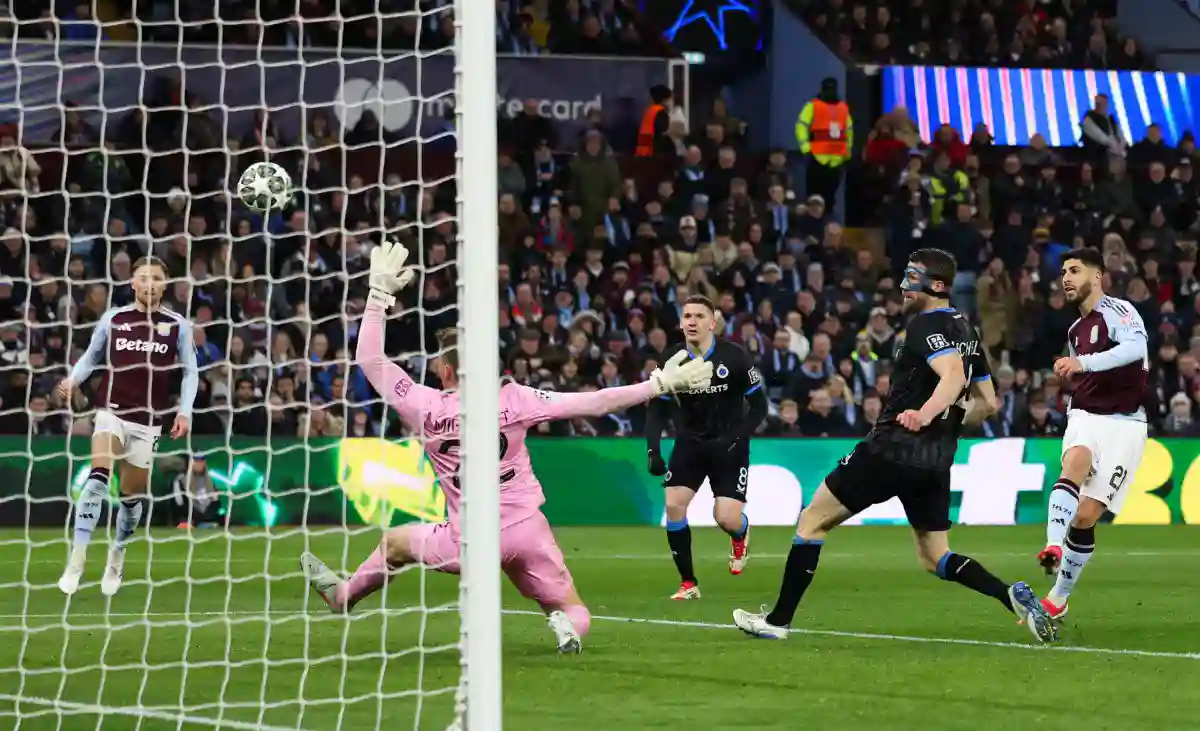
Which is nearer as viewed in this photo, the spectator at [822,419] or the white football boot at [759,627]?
the white football boot at [759,627]

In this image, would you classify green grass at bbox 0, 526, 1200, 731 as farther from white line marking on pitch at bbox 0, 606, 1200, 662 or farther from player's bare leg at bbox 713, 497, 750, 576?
player's bare leg at bbox 713, 497, 750, 576

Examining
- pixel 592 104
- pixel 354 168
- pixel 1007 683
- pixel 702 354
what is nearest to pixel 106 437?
pixel 702 354

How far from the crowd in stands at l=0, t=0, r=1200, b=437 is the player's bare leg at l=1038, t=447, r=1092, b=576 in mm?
7581

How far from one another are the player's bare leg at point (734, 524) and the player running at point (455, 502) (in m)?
4.20

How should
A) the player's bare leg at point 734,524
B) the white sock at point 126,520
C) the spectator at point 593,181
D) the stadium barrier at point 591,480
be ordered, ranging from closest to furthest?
the white sock at point 126,520
the player's bare leg at point 734,524
the stadium barrier at point 591,480
the spectator at point 593,181

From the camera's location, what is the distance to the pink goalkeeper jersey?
28.1ft

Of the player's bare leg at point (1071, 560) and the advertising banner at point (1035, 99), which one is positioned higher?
the advertising banner at point (1035, 99)

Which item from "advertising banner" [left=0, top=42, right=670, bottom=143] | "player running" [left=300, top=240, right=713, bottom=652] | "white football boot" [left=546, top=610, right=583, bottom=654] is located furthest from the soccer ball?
"advertising banner" [left=0, top=42, right=670, bottom=143]

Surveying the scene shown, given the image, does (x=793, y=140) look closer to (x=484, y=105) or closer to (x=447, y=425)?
(x=447, y=425)

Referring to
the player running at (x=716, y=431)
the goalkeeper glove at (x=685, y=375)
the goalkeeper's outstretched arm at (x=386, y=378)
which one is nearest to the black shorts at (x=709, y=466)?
the player running at (x=716, y=431)

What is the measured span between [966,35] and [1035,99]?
4.45 ft

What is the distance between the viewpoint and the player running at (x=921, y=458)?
9.22 m

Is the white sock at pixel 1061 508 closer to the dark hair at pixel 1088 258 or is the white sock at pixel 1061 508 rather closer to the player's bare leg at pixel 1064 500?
the player's bare leg at pixel 1064 500

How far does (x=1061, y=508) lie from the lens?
1097cm
